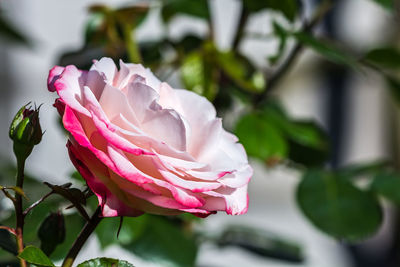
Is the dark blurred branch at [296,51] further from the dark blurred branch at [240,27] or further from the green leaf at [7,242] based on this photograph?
the green leaf at [7,242]

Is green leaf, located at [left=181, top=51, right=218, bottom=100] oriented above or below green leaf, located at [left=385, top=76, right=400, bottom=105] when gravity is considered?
above

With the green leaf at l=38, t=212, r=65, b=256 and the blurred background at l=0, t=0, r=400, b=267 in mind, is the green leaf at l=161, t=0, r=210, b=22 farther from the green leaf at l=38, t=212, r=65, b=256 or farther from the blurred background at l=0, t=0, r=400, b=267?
the blurred background at l=0, t=0, r=400, b=267

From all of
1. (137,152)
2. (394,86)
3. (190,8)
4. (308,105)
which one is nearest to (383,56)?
(394,86)

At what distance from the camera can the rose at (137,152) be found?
0.17 meters

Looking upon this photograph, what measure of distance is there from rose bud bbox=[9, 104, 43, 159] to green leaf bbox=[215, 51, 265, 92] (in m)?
0.23

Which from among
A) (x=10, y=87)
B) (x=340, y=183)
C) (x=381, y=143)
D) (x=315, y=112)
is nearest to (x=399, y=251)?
(x=381, y=143)

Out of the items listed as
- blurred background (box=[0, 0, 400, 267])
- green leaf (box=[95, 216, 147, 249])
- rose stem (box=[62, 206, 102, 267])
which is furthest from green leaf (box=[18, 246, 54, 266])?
blurred background (box=[0, 0, 400, 267])

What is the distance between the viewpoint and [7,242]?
0.23 metres

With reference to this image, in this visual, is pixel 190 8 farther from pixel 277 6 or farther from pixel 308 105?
pixel 308 105

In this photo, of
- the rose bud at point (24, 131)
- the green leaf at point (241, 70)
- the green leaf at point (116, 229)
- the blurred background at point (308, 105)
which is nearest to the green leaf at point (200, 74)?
the green leaf at point (241, 70)

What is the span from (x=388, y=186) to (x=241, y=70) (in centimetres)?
16

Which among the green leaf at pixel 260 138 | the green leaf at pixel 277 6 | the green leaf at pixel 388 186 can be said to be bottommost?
the green leaf at pixel 388 186

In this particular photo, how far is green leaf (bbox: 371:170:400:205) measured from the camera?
410mm

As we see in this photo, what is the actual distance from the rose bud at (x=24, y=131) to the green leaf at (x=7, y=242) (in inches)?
2.1
